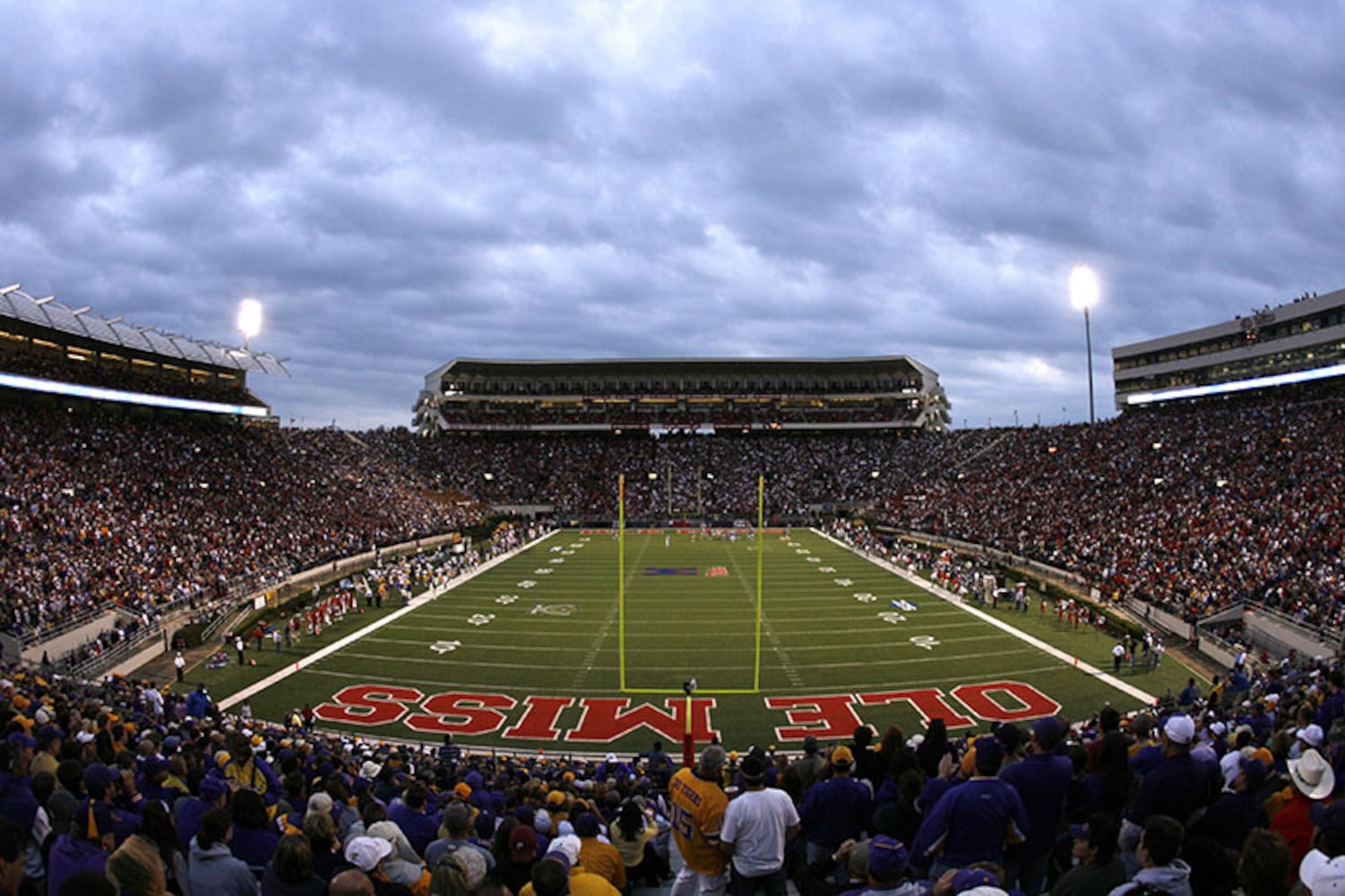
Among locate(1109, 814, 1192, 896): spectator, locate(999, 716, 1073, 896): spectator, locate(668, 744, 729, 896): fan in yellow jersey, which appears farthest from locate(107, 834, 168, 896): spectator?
locate(999, 716, 1073, 896): spectator

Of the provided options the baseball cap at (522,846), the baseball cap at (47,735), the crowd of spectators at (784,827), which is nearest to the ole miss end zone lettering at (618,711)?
the baseball cap at (47,735)

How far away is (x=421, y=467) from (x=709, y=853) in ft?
235

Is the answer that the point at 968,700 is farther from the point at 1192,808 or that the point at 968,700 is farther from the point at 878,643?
the point at 1192,808

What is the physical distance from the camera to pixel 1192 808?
4.89 metres

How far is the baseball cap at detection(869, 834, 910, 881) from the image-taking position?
3.52 m

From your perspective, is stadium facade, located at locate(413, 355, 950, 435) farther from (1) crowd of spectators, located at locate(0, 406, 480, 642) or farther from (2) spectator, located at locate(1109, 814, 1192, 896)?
(2) spectator, located at locate(1109, 814, 1192, 896)

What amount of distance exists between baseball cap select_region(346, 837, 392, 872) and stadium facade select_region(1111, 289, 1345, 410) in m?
56.8

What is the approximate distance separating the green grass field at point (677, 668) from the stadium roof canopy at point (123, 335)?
83.1ft

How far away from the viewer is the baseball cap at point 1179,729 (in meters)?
4.82

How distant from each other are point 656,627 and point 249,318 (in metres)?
42.2

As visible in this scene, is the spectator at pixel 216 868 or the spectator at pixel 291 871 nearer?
the spectator at pixel 291 871

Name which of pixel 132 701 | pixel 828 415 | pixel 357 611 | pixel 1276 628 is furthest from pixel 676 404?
pixel 132 701

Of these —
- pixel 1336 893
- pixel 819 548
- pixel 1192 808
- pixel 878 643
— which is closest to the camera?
pixel 1336 893

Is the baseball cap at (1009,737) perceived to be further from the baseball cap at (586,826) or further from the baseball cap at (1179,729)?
the baseball cap at (586,826)
